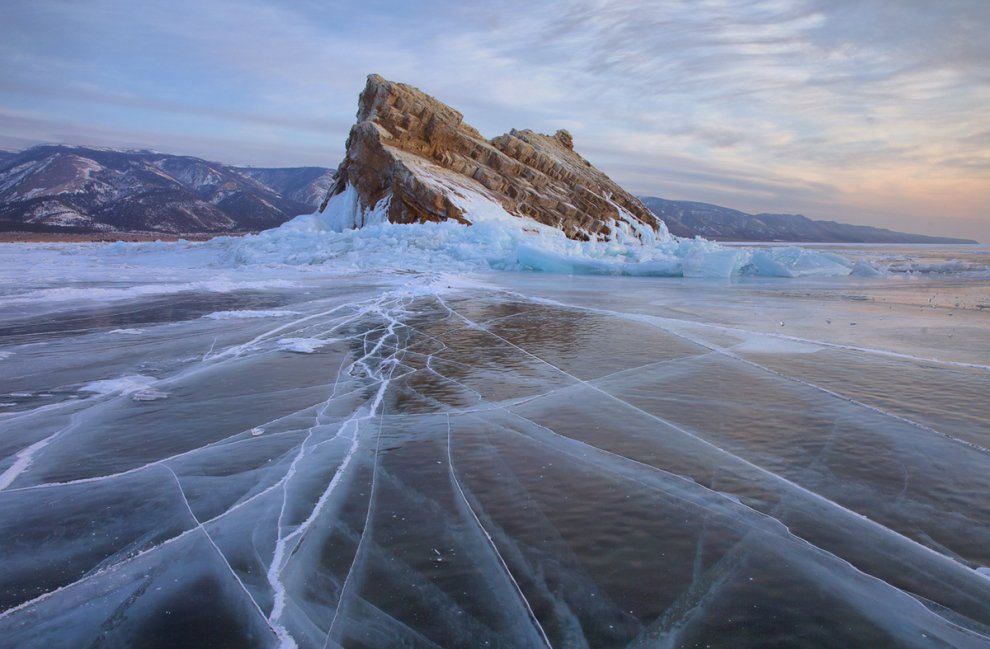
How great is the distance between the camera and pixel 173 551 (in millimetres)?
2271

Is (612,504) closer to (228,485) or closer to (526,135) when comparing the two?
(228,485)

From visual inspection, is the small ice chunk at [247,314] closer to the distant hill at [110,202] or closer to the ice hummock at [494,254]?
the ice hummock at [494,254]

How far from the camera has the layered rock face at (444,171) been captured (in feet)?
84.5

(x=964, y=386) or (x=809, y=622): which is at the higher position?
(x=964, y=386)

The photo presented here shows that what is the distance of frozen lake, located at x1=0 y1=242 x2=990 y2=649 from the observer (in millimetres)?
1870

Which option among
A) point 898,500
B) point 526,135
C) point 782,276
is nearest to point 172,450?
point 898,500

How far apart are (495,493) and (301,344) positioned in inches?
172

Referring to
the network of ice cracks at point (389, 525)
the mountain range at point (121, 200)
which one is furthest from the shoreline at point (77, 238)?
the network of ice cracks at point (389, 525)

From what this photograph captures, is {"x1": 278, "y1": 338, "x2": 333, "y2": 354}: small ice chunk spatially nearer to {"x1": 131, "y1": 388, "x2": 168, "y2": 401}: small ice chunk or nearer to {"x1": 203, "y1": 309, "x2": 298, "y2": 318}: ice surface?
{"x1": 131, "y1": 388, "x2": 168, "y2": 401}: small ice chunk

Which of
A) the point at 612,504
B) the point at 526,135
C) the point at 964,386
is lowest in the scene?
the point at 612,504

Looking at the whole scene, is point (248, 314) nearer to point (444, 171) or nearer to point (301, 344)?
point (301, 344)

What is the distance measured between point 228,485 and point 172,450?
722 mm

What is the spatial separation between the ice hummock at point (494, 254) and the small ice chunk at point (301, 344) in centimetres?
1217

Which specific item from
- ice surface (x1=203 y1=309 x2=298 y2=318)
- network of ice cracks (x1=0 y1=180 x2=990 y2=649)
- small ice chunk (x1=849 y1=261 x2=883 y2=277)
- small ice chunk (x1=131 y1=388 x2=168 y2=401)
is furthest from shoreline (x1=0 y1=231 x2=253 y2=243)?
network of ice cracks (x1=0 y1=180 x2=990 y2=649)
